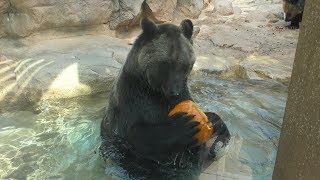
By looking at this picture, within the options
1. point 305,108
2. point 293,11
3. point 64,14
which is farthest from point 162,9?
point 305,108

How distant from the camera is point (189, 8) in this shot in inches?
415

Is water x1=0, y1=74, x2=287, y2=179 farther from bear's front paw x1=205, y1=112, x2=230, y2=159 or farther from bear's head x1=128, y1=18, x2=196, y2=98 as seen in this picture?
bear's head x1=128, y1=18, x2=196, y2=98

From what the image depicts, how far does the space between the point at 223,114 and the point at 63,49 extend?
310 centimetres

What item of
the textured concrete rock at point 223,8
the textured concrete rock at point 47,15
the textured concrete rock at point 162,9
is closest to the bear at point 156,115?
the textured concrete rock at point 47,15

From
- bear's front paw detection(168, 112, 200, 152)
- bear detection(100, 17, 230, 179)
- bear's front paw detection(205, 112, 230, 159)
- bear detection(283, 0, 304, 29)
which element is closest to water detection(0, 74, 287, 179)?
bear's front paw detection(205, 112, 230, 159)

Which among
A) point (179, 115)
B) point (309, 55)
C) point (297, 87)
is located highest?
point (309, 55)

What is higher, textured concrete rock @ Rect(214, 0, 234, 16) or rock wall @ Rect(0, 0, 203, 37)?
rock wall @ Rect(0, 0, 203, 37)

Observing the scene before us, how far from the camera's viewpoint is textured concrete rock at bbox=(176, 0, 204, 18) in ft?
33.9

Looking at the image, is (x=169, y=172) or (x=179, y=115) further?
(x=169, y=172)

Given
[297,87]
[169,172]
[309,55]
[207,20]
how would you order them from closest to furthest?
[309,55]
[297,87]
[169,172]
[207,20]

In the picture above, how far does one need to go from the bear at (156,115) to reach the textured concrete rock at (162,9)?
508 cm

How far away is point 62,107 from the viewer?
588cm

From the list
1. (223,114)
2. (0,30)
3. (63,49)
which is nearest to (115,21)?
(63,49)

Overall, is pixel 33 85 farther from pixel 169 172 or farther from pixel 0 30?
pixel 169 172
